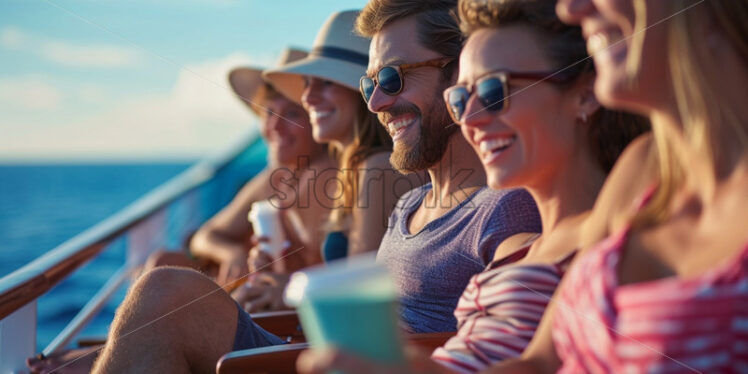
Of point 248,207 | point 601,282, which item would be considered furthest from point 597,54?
point 248,207

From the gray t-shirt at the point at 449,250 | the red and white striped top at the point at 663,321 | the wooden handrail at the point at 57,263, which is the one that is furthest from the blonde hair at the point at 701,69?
the wooden handrail at the point at 57,263

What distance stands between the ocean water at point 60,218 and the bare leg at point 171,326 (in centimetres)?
149

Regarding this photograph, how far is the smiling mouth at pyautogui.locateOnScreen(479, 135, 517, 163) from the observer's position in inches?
58.8

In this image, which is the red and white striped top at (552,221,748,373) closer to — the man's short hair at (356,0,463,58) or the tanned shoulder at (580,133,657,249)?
the tanned shoulder at (580,133,657,249)

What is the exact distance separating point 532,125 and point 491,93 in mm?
95

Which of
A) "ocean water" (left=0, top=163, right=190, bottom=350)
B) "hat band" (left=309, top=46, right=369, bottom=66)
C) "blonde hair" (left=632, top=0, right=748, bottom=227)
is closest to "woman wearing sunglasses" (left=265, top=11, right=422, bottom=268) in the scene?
"hat band" (left=309, top=46, right=369, bottom=66)

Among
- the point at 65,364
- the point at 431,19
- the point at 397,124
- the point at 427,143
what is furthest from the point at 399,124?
the point at 65,364

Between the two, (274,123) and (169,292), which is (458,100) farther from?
(274,123)

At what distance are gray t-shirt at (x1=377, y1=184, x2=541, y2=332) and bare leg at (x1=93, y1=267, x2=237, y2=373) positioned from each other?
18.4 inches

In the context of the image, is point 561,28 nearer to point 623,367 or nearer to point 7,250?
point 623,367

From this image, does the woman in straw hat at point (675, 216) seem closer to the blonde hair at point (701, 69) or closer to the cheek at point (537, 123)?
the blonde hair at point (701, 69)

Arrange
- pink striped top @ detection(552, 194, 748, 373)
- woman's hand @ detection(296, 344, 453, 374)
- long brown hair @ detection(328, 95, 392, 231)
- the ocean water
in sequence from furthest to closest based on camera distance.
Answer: the ocean water < long brown hair @ detection(328, 95, 392, 231) < pink striped top @ detection(552, 194, 748, 373) < woman's hand @ detection(296, 344, 453, 374)

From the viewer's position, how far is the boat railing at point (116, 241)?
2.30 meters

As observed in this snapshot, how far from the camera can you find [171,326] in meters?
2.03
